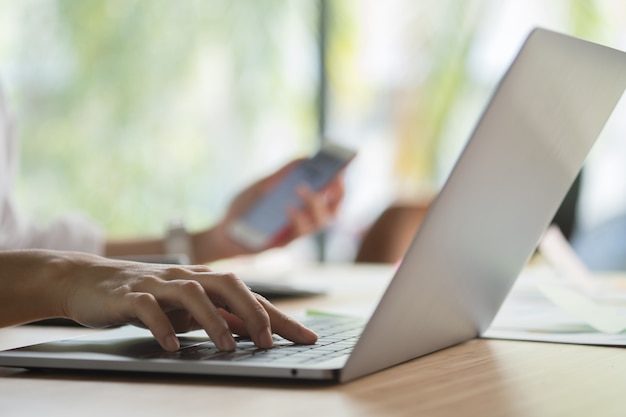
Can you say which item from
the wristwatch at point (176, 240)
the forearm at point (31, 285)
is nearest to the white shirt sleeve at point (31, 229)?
the wristwatch at point (176, 240)

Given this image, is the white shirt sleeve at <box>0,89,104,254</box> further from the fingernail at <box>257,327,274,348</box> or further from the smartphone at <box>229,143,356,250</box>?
the fingernail at <box>257,327,274,348</box>

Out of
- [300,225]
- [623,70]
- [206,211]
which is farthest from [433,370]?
[206,211]

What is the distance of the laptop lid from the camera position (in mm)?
598

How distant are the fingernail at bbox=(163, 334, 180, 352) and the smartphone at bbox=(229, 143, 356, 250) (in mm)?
985

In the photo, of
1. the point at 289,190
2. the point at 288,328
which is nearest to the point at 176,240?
the point at 289,190

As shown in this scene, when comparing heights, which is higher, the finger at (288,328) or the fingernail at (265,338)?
the finger at (288,328)

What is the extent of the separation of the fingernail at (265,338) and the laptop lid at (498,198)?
10 centimetres

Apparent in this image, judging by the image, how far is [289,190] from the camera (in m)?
1.68

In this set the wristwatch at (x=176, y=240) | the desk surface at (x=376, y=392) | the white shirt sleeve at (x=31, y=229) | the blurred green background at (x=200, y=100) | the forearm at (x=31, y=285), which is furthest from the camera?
the blurred green background at (x=200, y=100)

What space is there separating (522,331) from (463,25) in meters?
3.64

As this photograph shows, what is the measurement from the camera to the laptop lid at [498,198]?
1.96ft

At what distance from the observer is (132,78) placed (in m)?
4.99

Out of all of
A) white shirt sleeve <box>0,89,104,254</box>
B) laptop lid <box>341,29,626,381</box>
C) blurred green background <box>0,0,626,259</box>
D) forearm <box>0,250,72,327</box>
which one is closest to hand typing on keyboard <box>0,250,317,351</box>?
forearm <box>0,250,72,327</box>

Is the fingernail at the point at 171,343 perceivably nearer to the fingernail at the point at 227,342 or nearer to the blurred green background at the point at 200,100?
the fingernail at the point at 227,342
